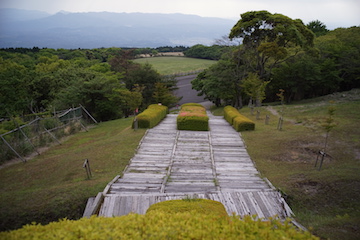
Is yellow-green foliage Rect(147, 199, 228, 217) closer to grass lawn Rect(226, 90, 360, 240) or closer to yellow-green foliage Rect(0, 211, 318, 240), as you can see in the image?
yellow-green foliage Rect(0, 211, 318, 240)

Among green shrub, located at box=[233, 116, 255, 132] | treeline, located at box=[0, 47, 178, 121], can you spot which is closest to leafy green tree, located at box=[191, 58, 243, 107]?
treeline, located at box=[0, 47, 178, 121]

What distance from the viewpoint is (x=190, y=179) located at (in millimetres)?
9727

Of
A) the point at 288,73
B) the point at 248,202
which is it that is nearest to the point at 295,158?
the point at 248,202

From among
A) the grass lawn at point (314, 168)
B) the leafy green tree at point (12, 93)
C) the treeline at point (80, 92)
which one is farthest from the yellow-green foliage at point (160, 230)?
the leafy green tree at point (12, 93)

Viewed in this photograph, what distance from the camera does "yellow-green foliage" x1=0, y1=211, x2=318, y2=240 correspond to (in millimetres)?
3607

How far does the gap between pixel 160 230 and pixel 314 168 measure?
9113mm

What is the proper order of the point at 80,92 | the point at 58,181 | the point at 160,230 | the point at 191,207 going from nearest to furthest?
the point at 160,230 → the point at 191,207 → the point at 58,181 → the point at 80,92

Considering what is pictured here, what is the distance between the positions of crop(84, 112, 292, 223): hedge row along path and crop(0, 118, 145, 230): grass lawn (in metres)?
0.55

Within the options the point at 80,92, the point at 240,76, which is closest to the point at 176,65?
the point at 240,76

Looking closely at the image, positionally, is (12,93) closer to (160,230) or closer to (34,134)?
(34,134)

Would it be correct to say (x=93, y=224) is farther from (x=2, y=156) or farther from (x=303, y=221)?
(x=2, y=156)

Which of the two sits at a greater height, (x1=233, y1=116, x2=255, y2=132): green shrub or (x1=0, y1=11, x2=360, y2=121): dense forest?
(x1=0, y1=11, x2=360, y2=121): dense forest

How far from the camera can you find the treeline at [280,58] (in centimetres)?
2344

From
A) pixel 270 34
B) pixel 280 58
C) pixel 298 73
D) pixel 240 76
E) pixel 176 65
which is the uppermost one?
pixel 270 34
